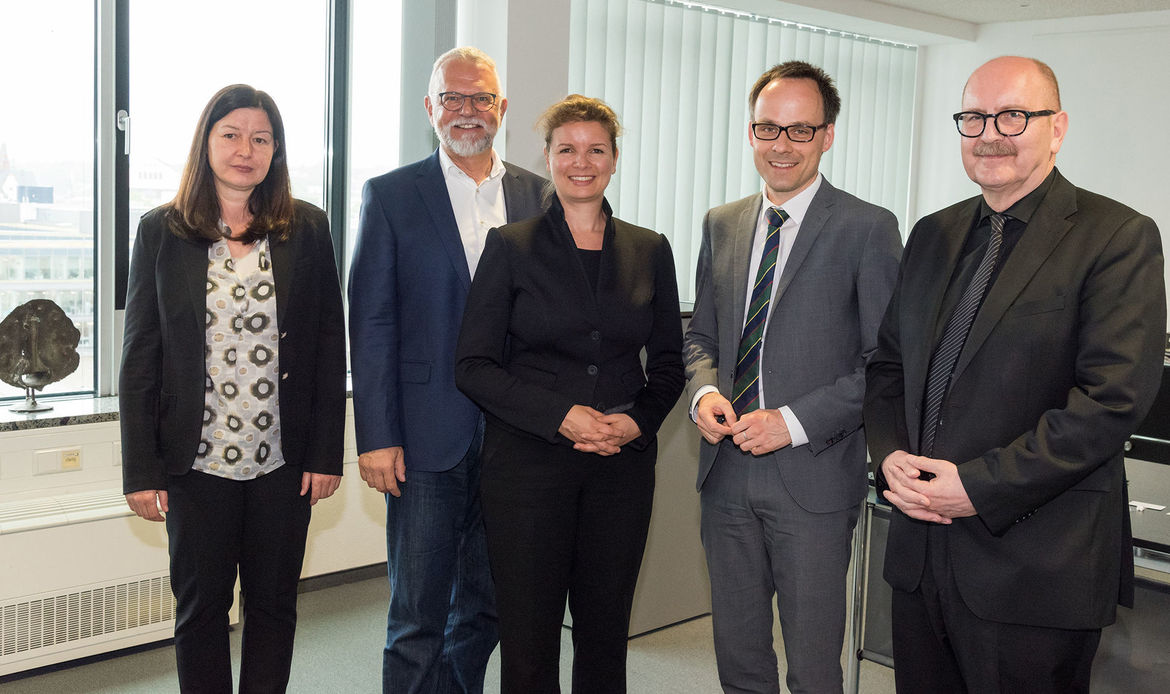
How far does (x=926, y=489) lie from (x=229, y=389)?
4.79 feet

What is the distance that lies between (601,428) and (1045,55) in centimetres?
606

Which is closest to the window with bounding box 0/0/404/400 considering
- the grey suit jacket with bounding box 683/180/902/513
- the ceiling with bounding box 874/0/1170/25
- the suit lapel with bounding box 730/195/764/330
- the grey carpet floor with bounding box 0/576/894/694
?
the grey carpet floor with bounding box 0/576/894/694

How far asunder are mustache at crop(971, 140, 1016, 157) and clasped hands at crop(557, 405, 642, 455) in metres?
0.86

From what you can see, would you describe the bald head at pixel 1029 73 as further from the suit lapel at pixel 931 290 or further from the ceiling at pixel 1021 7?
the ceiling at pixel 1021 7

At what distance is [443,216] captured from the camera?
2359 millimetres

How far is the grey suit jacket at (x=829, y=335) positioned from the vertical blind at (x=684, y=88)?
3.36m

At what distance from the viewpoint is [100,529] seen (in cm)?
321

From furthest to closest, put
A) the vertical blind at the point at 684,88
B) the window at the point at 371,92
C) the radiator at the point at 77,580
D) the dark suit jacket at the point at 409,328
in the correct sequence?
the vertical blind at the point at 684,88 → the window at the point at 371,92 → the radiator at the point at 77,580 → the dark suit jacket at the point at 409,328

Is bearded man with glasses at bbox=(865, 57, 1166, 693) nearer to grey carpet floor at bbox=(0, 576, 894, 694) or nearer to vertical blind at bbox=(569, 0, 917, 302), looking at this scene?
grey carpet floor at bbox=(0, 576, 894, 694)

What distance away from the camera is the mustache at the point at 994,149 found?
1744mm

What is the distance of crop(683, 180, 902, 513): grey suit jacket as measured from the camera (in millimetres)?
2088

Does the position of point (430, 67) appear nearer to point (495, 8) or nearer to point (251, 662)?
point (495, 8)

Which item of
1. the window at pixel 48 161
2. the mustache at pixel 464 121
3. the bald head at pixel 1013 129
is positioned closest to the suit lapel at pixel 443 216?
Result: the mustache at pixel 464 121

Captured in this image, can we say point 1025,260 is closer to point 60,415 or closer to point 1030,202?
point 1030,202
